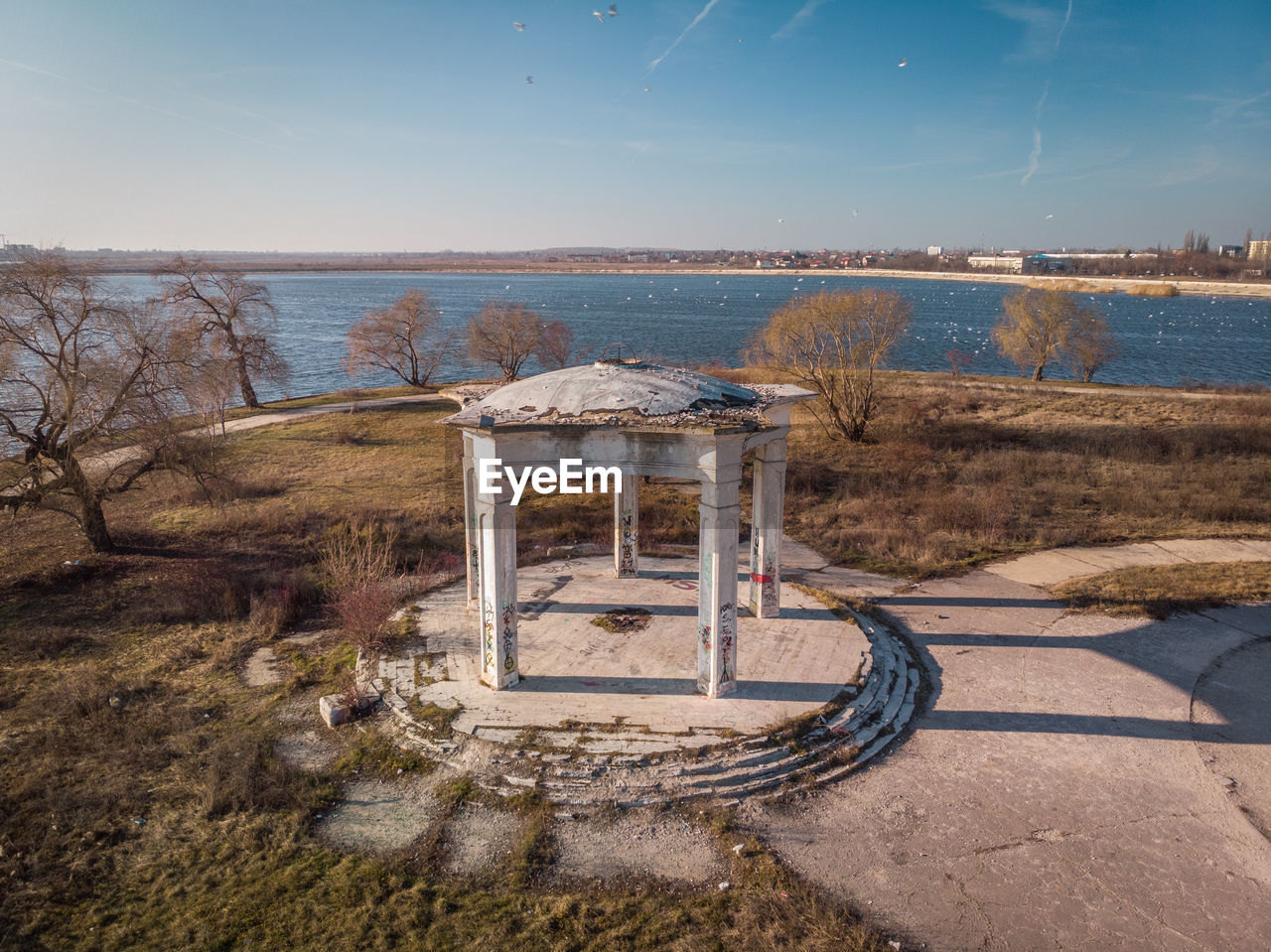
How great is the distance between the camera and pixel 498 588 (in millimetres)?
12953

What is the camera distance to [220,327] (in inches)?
1757

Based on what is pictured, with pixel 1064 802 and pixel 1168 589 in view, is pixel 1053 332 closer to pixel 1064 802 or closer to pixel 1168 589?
pixel 1168 589

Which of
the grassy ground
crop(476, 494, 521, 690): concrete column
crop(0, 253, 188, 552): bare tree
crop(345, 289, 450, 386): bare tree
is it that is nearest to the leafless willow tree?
the grassy ground

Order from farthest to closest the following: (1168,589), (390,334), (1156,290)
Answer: (1156,290), (390,334), (1168,589)

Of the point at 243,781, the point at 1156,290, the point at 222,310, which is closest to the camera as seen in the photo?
the point at 243,781

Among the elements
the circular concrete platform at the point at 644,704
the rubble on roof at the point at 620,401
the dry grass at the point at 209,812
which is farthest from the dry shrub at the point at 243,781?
the rubble on roof at the point at 620,401

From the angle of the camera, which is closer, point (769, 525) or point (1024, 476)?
point (769, 525)

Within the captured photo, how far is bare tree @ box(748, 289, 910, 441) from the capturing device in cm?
3822

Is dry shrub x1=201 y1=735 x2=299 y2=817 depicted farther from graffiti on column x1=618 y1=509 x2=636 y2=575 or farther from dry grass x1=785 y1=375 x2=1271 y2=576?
dry grass x1=785 y1=375 x2=1271 y2=576

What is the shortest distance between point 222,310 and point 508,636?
4149cm

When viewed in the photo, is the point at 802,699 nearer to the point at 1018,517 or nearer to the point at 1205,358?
the point at 1018,517

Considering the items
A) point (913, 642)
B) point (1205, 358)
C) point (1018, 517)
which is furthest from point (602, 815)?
point (1205, 358)

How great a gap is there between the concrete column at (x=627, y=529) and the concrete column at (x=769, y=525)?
3437 mm

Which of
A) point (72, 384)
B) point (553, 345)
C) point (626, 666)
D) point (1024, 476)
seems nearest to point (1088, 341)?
point (1024, 476)
